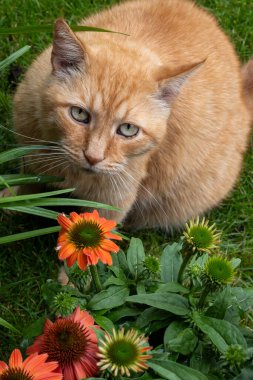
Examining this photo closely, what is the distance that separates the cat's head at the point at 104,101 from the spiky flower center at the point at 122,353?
81cm

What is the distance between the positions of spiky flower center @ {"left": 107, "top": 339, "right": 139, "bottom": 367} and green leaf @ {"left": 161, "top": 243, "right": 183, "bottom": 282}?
0.60m

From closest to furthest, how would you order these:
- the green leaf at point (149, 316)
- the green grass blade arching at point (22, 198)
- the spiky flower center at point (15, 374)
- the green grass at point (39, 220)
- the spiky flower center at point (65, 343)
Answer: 1. the spiky flower center at point (15, 374)
2. the spiky flower center at point (65, 343)
3. the green leaf at point (149, 316)
4. the green grass blade arching at point (22, 198)
5. the green grass at point (39, 220)

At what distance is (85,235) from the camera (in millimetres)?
1649

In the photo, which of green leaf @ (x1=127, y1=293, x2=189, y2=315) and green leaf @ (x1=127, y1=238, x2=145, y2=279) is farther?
green leaf @ (x1=127, y1=238, x2=145, y2=279)

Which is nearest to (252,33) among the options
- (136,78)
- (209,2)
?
(209,2)

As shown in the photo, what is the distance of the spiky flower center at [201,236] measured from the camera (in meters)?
1.75

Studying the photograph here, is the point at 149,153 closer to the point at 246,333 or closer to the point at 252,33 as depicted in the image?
the point at 246,333

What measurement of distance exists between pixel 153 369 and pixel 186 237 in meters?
0.41

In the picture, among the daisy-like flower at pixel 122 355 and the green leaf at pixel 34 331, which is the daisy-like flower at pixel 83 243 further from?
the green leaf at pixel 34 331

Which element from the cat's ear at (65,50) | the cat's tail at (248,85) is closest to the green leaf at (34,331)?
the cat's ear at (65,50)

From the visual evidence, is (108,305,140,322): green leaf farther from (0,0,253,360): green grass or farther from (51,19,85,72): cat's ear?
(51,19,85,72): cat's ear

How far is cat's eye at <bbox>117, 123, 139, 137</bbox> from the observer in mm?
2182

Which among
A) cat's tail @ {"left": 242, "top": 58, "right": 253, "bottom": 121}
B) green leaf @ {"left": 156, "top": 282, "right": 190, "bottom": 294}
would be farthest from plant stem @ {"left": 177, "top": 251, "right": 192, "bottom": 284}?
cat's tail @ {"left": 242, "top": 58, "right": 253, "bottom": 121}

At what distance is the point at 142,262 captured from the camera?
6.73 ft
